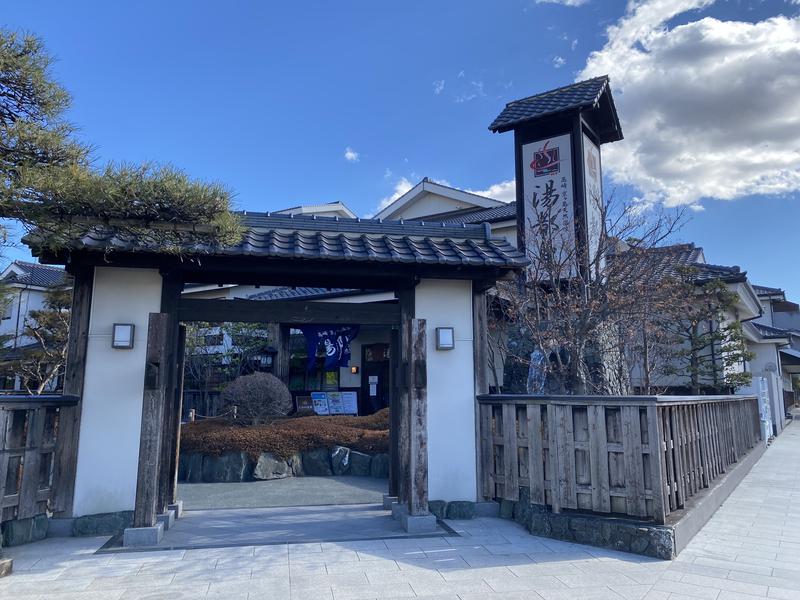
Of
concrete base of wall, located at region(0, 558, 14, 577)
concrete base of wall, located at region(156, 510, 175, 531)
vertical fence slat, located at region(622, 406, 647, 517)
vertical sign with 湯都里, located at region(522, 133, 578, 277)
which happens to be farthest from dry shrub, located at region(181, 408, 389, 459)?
vertical fence slat, located at region(622, 406, 647, 517)

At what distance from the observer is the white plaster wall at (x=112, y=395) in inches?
226

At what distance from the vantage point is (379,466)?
10359 millimetres

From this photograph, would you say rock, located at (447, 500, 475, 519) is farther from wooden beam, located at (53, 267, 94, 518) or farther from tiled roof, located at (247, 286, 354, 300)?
tiled roof, located at (247, 286, 354, 300)

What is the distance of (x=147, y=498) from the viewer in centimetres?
545

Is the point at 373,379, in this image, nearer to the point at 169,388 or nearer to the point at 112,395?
the point at 169,388

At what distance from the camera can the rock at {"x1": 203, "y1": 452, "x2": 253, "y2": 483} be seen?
9.91 metres

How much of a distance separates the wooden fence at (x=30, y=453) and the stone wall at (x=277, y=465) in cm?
447

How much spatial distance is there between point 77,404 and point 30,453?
2.12 feet

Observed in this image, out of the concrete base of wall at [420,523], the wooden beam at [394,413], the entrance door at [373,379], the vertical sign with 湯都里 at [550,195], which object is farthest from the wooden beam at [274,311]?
the entrance door at [373,379]

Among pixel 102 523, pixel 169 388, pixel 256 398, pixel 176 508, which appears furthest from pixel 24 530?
pixel 256 398

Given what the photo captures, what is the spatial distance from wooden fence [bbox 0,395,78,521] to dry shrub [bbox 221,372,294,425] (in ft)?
17.5

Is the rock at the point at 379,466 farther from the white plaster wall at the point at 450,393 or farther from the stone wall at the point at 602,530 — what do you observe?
the stone wall at the point at 602,530

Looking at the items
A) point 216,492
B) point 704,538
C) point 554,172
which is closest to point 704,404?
point 704,538

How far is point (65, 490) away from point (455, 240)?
5138 mm
